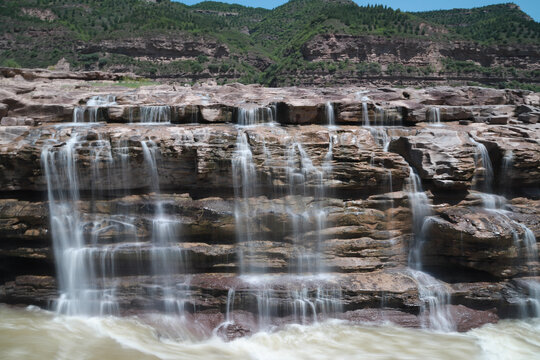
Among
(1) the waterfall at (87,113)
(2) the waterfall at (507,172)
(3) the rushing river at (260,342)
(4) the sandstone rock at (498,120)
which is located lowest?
(3) the rushing river at (260,342)

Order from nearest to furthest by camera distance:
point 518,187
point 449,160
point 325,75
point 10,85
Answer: point 449,160, point 518,187, point 10,85, point 325,75

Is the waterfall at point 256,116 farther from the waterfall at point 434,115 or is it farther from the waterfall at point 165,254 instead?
the waterfall at point 434,115

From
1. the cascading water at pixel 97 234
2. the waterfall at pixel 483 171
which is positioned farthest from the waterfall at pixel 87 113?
the waterfall at pixel 483 171

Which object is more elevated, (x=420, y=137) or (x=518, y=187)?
(x=420, y=137)

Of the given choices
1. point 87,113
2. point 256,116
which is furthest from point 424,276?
point 87,113

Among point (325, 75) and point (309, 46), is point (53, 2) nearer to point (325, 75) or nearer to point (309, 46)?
point (309, 46)

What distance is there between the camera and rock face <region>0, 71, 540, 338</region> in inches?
403

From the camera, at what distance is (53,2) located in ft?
238

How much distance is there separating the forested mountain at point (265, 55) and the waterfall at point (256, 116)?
156 feet

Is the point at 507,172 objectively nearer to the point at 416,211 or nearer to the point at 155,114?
the point at 416,211

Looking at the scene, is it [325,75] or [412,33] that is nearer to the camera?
[325,75]

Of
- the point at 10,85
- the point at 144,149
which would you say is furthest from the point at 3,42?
the point at 144,149

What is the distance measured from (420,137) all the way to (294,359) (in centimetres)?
741

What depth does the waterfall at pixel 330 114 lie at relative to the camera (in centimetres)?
1296
